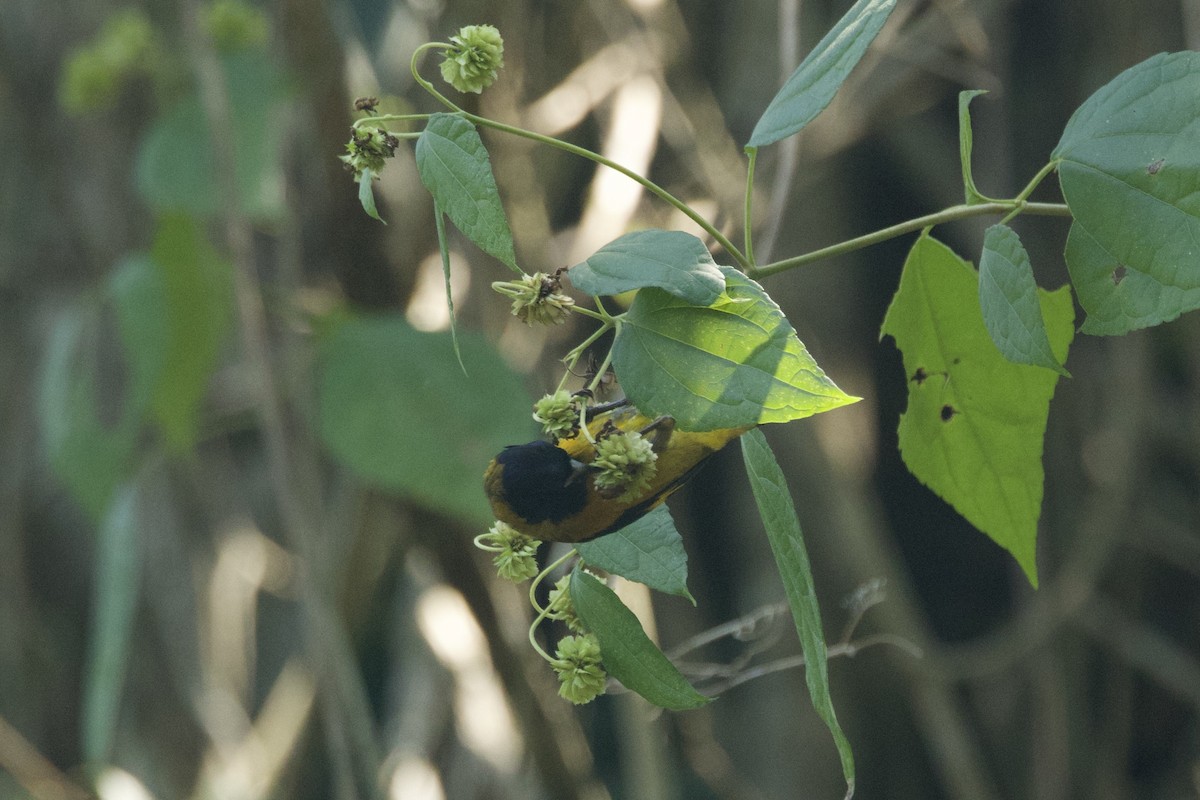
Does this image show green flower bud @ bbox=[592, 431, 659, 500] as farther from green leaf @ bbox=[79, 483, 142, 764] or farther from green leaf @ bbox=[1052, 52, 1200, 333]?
green leaf @ bbox=[79, 483, 142, 764]

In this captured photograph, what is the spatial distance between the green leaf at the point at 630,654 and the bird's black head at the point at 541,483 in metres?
0.09

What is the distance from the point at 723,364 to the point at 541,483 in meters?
0.19

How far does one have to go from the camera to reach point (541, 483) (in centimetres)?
64

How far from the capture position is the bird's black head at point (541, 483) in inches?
24.7

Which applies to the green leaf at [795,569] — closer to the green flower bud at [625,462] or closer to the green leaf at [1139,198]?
the green flower bud at [625,462]

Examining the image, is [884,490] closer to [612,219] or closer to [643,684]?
[612,219]

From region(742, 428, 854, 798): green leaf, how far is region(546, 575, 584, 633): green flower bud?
103 mm

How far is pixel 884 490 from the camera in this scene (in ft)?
7.58

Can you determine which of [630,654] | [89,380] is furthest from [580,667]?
[89,380]

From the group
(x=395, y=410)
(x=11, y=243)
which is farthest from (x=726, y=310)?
(x=11, y=243)

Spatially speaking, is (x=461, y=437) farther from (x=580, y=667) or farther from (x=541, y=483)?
(x=580, y=667)

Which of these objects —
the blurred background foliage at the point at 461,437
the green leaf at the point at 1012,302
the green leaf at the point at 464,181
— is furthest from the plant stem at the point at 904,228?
the blurred background foliage at the point at 461,437

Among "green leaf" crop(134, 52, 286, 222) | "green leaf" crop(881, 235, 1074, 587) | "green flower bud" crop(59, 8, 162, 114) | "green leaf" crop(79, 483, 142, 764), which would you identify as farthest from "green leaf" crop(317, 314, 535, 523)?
"green leaf" crop(881, 235, 1074, 587)

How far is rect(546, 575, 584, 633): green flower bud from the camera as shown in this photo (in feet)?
1.83
